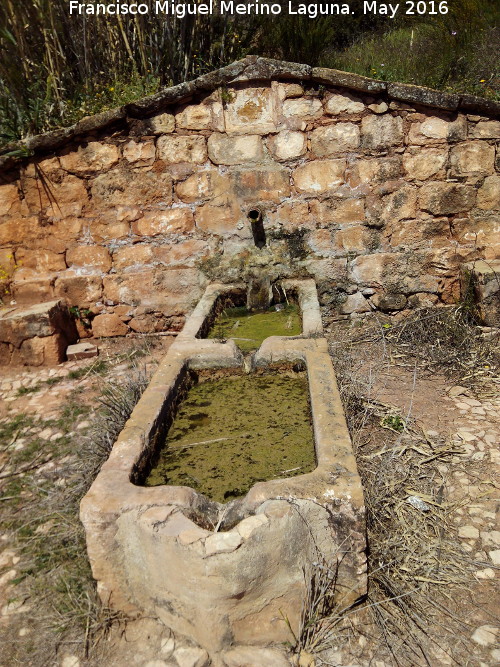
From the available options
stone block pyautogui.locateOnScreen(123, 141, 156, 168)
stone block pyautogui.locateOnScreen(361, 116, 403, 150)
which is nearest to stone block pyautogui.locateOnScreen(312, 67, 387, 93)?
stone block pyautogui.locateOnScreen(361, 116, 403, 150)

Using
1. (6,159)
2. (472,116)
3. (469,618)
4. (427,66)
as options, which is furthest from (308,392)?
(427,66)

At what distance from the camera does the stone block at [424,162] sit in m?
4.16

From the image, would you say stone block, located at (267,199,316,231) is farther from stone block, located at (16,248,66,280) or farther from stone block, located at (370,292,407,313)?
stone block, located at (16,248,66,280)

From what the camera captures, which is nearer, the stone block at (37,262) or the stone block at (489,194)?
the stone block at (489,194)

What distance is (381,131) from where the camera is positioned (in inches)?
163

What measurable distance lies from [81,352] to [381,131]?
119 inches

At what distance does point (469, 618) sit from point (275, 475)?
0.91 meters

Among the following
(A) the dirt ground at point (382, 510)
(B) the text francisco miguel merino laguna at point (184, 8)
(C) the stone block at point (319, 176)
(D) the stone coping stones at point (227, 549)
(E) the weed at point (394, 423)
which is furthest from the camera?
(B) the text francisco miguel merino laguna at point (184, 8)

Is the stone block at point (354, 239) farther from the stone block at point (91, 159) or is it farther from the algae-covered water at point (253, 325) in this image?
the stone block at point (91, 159)

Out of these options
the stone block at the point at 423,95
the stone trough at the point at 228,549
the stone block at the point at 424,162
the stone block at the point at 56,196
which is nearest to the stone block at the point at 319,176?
the stone block at the point at 424,162

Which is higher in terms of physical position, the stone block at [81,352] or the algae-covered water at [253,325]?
the algae-covered water at [253,325]

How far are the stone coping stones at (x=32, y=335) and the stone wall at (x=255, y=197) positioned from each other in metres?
0.34

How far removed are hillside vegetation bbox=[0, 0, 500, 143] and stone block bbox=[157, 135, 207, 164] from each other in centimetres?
72

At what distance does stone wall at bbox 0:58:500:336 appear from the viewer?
13.5 ft
